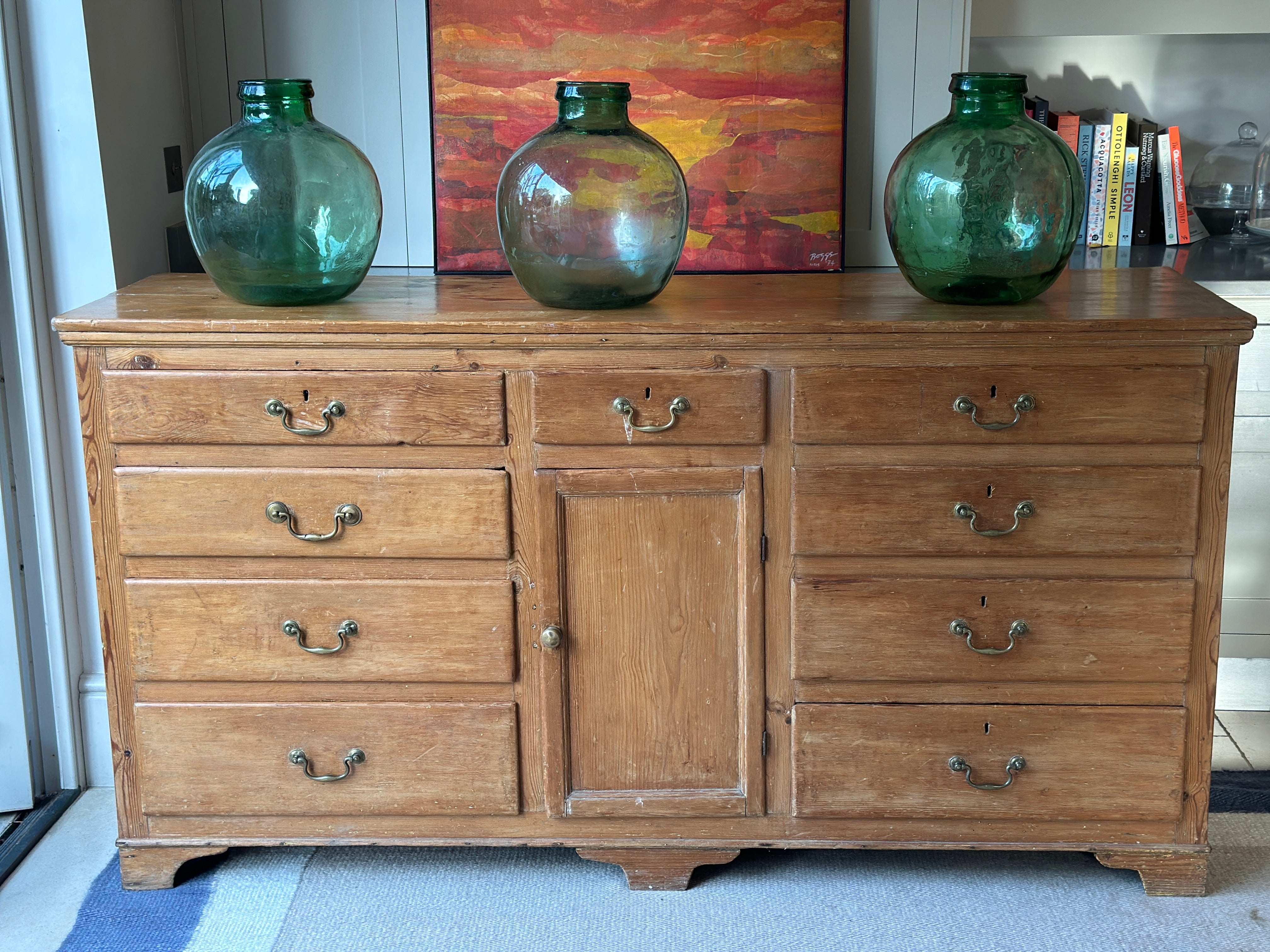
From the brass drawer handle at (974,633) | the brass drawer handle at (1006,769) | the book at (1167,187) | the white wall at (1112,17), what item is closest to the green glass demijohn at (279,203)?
the brass drawer handle at (974,633)

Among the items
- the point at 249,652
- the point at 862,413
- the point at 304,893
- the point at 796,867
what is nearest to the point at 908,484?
the point at 862,413

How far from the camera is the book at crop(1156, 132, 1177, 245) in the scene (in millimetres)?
2508

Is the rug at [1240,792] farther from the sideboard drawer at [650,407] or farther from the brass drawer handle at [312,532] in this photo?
the brass drawer handle at [312,532]

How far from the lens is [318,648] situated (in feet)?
5.91

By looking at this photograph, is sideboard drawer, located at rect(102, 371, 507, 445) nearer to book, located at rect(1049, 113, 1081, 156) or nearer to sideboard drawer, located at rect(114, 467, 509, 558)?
sideboard drawer, located at rect(114, 467, 509, 558)

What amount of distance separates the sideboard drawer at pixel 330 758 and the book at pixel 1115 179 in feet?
5.19

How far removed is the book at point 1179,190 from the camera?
8.23 feet

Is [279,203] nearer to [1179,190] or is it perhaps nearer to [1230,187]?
[1179,190]

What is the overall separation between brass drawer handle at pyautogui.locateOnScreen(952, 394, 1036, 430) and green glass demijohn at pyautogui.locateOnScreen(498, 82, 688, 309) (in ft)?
1.52

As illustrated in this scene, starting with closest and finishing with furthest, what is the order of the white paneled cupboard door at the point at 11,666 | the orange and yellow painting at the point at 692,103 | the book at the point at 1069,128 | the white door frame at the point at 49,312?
1. the white door frame at the point at 49,312
2. the white paneled cupboard door at the point at 11,666
3. the orange and yellow painting at the point at 692,103
4. the book at the point at 1069,128

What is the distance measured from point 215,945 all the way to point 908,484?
117cm

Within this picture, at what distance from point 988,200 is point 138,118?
1.38 m

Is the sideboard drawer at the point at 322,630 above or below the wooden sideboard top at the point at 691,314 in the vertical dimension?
below

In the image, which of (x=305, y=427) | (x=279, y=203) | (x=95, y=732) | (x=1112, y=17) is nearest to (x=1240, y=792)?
(x=1112, y=17)
